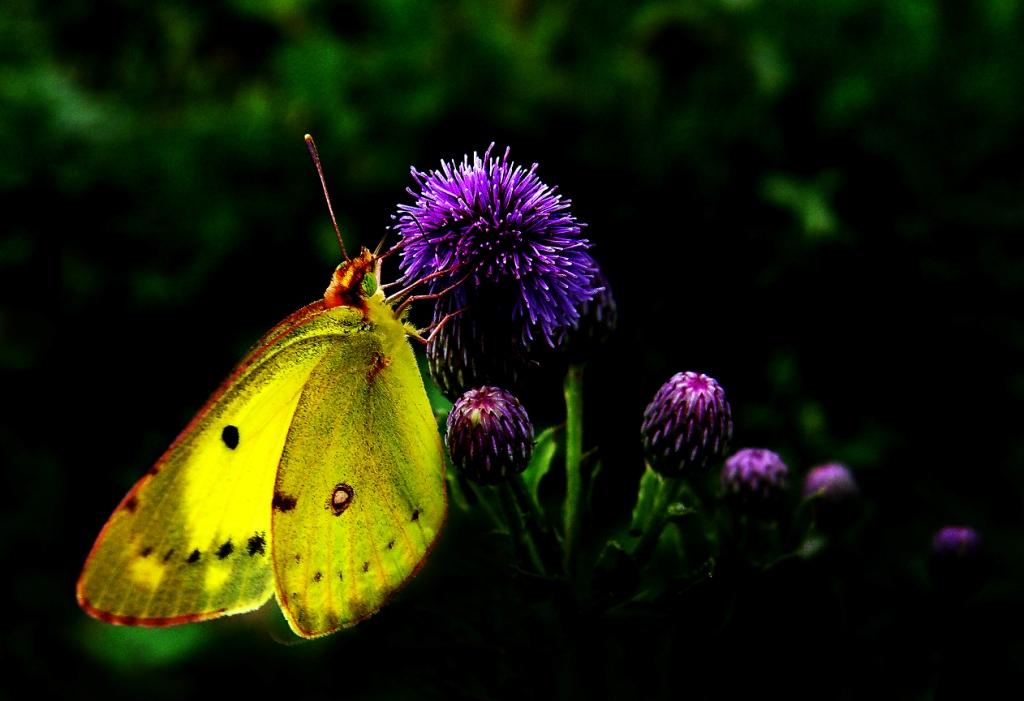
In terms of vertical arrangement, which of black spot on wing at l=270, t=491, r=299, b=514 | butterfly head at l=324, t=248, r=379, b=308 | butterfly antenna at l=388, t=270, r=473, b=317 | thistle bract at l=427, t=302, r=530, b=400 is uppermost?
butterfly head at l=324, t=248, r=379, b=308

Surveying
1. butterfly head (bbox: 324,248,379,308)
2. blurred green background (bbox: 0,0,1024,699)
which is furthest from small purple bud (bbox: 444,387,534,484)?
blurred green background (bbox: 0,0,1024,699)

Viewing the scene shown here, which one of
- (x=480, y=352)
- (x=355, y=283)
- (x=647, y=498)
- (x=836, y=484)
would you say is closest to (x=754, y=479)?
(x=647, y=498)

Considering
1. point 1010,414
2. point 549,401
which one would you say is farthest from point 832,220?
point 549,401

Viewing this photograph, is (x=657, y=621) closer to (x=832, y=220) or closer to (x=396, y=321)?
(x=396, y=321)

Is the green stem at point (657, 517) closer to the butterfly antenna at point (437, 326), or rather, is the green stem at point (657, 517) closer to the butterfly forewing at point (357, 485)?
the butterfly forewing at point (357, 485)

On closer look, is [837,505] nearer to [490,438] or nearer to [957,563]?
[957,563]

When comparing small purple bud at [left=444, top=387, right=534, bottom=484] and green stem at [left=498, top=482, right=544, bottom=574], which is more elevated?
small purple bud at [left=444, top=387, right=534, bottom=484]

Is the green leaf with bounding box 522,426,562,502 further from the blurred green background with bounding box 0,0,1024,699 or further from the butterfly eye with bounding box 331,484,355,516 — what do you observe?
the blurred green background with bounding box 0,0,1024,699
